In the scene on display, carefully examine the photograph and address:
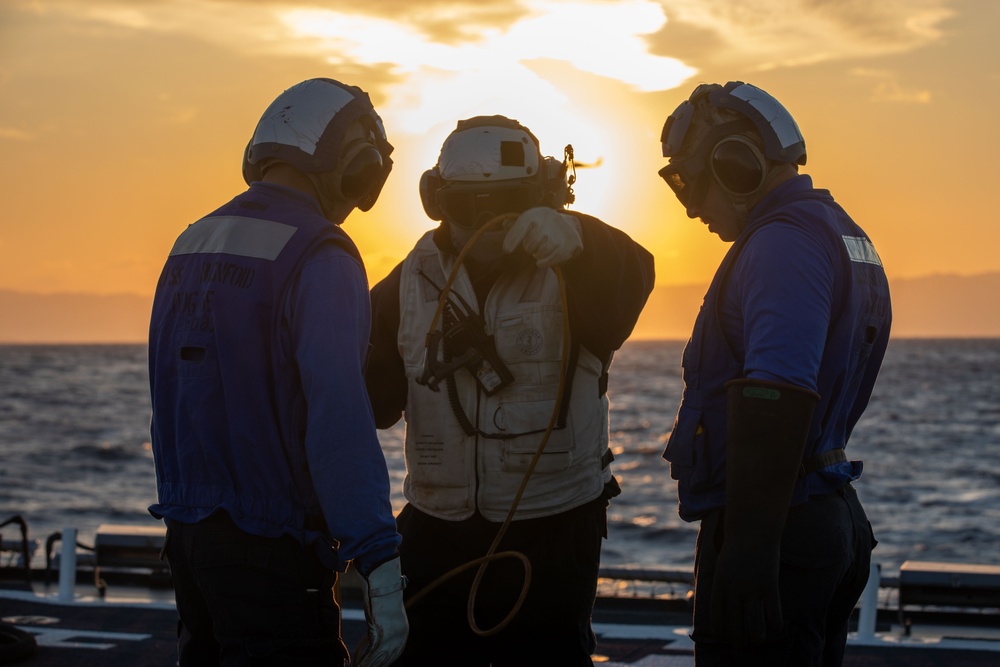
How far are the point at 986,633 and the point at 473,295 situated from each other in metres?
5.55

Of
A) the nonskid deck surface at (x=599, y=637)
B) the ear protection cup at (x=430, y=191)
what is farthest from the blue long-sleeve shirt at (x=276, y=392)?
the nonskid deck surface at (x=599, y=637)

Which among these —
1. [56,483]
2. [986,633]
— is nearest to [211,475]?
[986,633]

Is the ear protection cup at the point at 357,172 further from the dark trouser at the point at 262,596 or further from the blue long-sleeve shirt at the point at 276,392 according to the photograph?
the dark trouser at the point at 262,596

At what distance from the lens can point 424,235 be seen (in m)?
4.60

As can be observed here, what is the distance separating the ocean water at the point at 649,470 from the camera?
24.9 metres

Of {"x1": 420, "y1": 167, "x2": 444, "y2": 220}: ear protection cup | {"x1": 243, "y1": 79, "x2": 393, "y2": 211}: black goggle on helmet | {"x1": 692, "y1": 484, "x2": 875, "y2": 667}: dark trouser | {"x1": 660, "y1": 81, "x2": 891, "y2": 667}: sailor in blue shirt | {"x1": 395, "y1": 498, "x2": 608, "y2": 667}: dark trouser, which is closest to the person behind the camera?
{"x1": 660, "y1": 81, "x2": 891, "y2": 667}: sailor in blue shirt

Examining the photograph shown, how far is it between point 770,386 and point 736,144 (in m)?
0.86

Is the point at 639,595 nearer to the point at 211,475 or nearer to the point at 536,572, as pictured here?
the point at 536,572

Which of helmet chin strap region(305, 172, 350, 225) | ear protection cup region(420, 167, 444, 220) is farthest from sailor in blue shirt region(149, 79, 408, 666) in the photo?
ear protection cup region(420, 167, 444, 220)

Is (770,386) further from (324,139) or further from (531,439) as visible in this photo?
(324,139)

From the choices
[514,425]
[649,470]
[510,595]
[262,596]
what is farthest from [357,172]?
[649,470]

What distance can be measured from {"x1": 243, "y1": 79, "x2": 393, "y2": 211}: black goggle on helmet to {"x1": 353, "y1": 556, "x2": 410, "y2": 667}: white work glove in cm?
115

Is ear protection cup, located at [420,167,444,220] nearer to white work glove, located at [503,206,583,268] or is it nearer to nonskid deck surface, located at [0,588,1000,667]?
white work glove, located at [503,206,583,268]

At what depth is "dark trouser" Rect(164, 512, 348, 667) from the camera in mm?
3162
